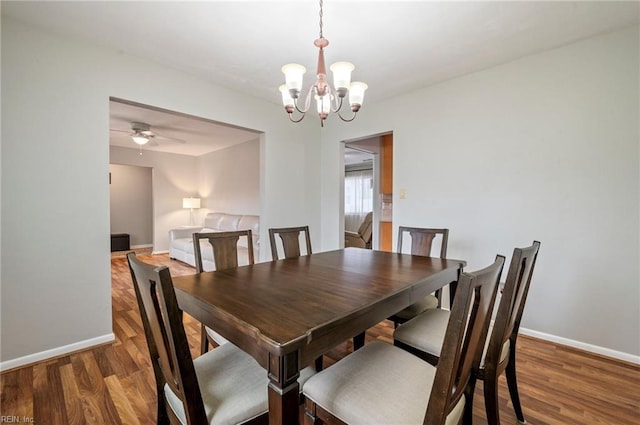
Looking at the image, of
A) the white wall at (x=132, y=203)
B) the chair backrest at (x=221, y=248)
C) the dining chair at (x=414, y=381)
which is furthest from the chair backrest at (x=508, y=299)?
the white wall at (x=132, y=203)

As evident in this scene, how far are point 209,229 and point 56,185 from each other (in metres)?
4.12

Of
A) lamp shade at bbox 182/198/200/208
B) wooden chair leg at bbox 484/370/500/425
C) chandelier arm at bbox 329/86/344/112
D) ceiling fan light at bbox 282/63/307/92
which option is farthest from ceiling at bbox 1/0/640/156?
lamp shade at bbox 182/198/200/208

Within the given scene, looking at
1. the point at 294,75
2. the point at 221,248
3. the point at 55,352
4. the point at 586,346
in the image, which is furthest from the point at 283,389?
the point at 586,346

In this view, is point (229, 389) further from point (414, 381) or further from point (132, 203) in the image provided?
point (132, 203)

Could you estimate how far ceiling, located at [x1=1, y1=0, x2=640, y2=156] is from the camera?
1.80 m

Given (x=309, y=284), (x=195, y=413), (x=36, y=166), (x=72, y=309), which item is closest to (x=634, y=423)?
(x=309, y=284)

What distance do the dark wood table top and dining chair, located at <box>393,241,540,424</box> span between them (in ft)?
0.65

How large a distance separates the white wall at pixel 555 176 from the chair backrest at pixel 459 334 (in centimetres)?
196

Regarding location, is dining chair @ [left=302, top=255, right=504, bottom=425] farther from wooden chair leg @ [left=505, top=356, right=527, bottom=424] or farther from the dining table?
wooden chair leg @ [left=505, top=356, right=527, bottom=424]

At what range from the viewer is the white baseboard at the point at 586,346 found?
6.70ft

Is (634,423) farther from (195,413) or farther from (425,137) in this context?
(425,137)

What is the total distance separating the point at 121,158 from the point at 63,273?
4854 millimetres

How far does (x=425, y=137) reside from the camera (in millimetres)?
3062

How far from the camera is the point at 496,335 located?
46.3 inches
